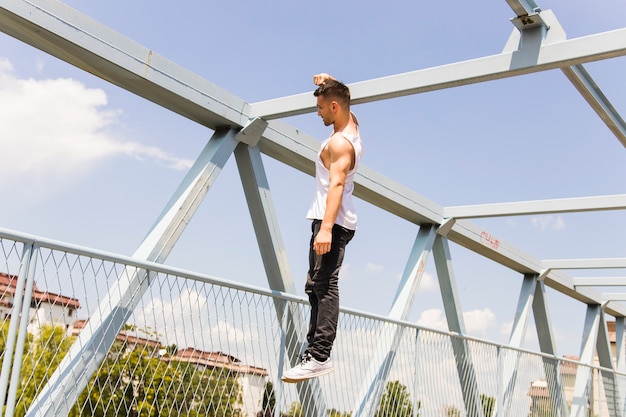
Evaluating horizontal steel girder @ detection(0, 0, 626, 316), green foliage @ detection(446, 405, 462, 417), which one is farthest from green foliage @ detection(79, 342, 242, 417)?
green foliage @ detection(446, 405, 462, 417)

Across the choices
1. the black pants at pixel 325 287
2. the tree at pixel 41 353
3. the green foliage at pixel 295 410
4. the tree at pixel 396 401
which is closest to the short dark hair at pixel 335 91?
the black pants at pixel 325 287

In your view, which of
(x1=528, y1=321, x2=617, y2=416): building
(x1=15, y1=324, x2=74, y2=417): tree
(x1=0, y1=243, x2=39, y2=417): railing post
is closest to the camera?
(x1=0, y1=243, x2=39, y2=417): railing post

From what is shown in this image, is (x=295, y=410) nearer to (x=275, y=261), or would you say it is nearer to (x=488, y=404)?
(x=275, y=261)

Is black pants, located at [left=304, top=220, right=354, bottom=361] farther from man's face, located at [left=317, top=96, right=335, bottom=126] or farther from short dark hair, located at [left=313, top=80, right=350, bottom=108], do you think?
short dark hair, located at [left=313, top=80, right=350, bottom=108]

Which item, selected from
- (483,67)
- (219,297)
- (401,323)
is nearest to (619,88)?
(483,67)

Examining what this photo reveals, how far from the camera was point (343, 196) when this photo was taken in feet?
13.1

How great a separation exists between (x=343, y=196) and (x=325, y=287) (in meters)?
0.53

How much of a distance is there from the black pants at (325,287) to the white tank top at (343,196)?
43 mm

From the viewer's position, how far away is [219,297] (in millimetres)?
4324

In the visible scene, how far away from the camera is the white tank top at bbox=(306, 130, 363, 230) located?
393cm

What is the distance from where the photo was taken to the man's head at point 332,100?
4.06m

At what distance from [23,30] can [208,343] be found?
231cm

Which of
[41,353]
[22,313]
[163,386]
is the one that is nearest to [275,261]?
[163,386]

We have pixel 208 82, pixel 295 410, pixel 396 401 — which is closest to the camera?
pixel 295 410
